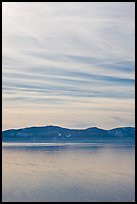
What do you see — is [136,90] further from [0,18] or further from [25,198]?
[25,198]

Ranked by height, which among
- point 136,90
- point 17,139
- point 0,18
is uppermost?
point 0,18

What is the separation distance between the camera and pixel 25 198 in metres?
15.3

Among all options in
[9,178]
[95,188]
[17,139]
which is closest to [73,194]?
[95,188]

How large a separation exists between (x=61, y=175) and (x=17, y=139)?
74677 mm

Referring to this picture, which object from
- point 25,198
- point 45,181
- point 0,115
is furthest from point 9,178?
point 0,115

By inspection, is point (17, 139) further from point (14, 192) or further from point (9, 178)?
point (14, 192)

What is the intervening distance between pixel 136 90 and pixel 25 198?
14551mm

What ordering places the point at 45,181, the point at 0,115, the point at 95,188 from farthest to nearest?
the point at 45,181, the point at 95,188, the point at 0,115

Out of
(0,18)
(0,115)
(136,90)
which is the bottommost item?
(0,115)

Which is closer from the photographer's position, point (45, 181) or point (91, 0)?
point (91, 0)

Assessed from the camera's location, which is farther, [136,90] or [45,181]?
[45,181]

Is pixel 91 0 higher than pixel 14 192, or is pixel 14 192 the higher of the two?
pixel 91 0

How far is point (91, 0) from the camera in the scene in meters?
1.75

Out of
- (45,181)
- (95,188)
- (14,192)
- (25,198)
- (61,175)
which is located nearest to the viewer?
(25,198)
